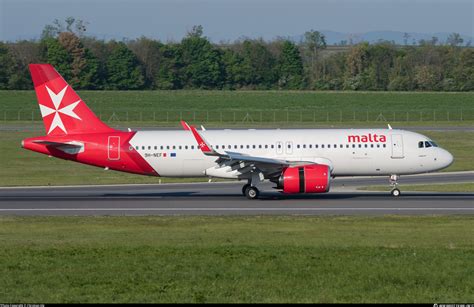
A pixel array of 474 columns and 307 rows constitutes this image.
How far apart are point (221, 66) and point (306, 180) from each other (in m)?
113

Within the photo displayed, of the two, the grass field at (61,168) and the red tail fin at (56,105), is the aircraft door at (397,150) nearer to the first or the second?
the grass field at (61,168)

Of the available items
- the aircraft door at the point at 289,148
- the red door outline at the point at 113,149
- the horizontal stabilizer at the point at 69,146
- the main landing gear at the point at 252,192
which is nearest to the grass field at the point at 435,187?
the aircraft door at the point at 289,148

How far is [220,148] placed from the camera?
4088 cm

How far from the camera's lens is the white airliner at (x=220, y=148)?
1593 inches

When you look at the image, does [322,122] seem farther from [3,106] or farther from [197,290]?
[197,290]

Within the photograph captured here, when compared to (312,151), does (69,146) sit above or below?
above

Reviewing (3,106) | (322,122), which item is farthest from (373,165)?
(3,106)

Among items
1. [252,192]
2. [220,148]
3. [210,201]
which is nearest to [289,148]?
[252,192]

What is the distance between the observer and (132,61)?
146 metres

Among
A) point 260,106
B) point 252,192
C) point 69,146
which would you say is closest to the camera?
point 252,192

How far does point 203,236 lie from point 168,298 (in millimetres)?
10072

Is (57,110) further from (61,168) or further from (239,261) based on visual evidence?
(239,261)

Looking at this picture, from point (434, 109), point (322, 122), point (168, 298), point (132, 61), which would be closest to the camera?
point (168, 298)

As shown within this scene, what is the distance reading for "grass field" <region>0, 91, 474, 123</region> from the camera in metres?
106
